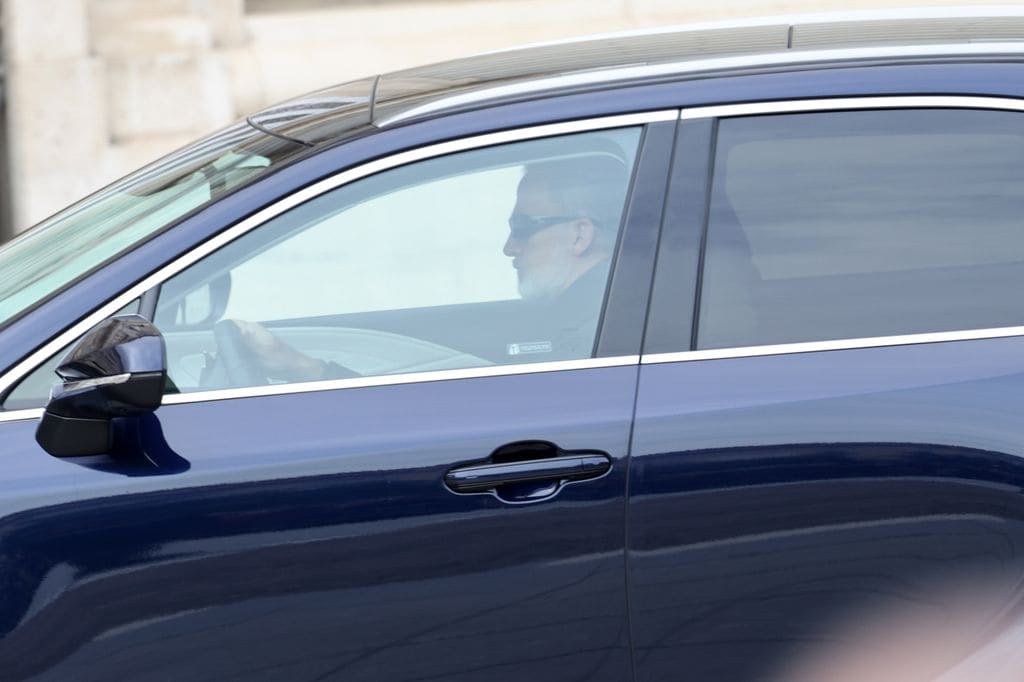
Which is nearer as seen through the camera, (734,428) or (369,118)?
(734,428)

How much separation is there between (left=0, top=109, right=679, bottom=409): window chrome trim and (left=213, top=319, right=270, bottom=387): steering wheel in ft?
0.19

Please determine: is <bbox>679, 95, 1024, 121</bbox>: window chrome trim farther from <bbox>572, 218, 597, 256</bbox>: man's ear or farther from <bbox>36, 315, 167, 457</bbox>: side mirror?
<bbox>36, 315, 167, 457</bbox>: side mirror

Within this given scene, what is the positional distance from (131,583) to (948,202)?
160cm

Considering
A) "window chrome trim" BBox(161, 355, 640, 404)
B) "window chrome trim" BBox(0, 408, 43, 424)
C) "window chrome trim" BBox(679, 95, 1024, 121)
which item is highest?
"window chrome trim" BBox(679, 95, 1024, 121)

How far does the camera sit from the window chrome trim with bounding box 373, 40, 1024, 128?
2.71 m

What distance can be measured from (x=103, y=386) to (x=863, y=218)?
138cm

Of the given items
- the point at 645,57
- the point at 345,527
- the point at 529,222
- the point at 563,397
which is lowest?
the point at 345,527

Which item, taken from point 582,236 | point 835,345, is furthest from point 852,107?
point 582,236

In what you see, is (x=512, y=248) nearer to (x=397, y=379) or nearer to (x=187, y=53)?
(x=397, y=379)

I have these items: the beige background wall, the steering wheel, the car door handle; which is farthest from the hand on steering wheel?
the beige background wall

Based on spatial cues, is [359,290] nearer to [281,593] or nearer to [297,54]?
[281,593]

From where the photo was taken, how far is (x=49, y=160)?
7.89m

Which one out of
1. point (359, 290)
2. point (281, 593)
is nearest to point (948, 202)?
point (359, 290)

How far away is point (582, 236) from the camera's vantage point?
8.88 ft
